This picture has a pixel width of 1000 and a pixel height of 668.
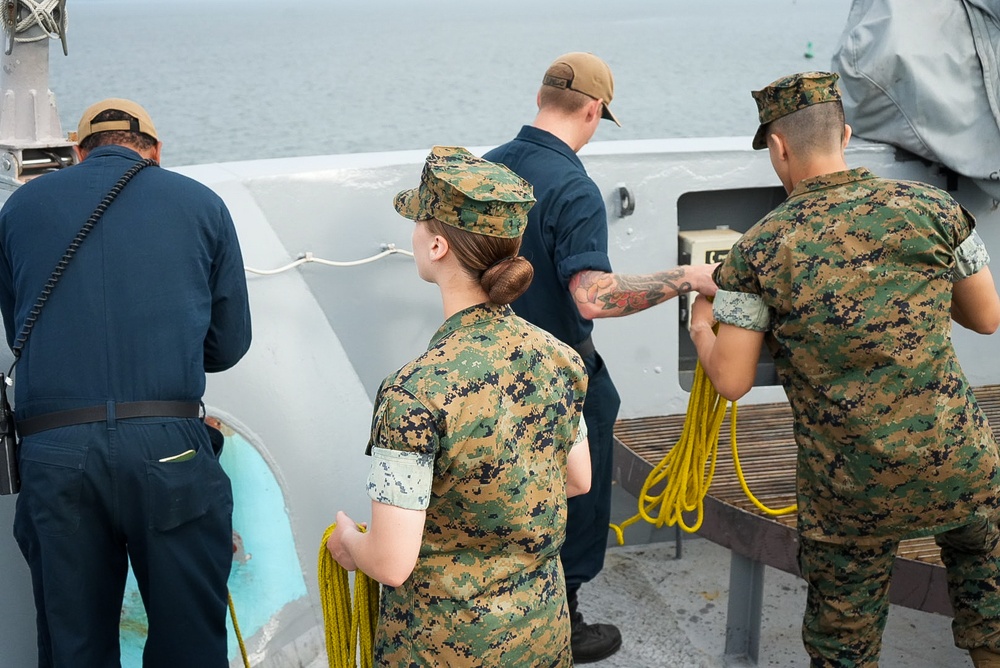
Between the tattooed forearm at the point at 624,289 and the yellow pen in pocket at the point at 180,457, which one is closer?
the yellow pen in pocket at the point at 180,457

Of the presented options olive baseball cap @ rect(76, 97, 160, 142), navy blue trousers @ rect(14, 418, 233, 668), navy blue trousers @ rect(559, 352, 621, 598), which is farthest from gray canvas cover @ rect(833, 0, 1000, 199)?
navy blue trousers @ rect(14, 418, 233, 668)

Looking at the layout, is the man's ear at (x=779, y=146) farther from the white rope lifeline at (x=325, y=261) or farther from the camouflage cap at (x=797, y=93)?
the white rope lifeline at (x=325, y=261)

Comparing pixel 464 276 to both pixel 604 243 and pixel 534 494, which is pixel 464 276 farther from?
pixel 604 243

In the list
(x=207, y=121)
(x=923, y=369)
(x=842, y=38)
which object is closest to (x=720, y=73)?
(x=207, y=121)

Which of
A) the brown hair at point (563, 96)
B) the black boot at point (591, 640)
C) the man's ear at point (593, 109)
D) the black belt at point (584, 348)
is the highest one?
the brown hair at point (563, 96)

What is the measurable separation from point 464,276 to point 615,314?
1094mm

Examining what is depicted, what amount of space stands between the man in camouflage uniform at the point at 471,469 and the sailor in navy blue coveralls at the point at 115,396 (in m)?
0.65

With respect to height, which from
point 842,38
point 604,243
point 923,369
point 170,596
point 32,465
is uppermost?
point 842,38

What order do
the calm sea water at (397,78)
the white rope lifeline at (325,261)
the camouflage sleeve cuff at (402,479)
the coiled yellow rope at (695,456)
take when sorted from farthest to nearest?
the calm sea water at (397,78) → the white rope lifeline at (325,261) → the coiled yellow rope at (695,456) → the camouflage sleeve cuff at (402,479)

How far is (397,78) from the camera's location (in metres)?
41.8

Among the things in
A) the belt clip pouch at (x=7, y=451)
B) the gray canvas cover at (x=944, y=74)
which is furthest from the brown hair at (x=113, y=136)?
the gray canvas cover at (x=944, y=74)

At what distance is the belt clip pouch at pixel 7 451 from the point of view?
2.55 meters

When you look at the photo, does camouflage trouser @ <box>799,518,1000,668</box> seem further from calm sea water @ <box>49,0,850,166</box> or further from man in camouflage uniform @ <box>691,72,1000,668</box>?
calm sea water @ <box>49,0,850,166</box>

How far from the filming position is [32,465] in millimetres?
2498
